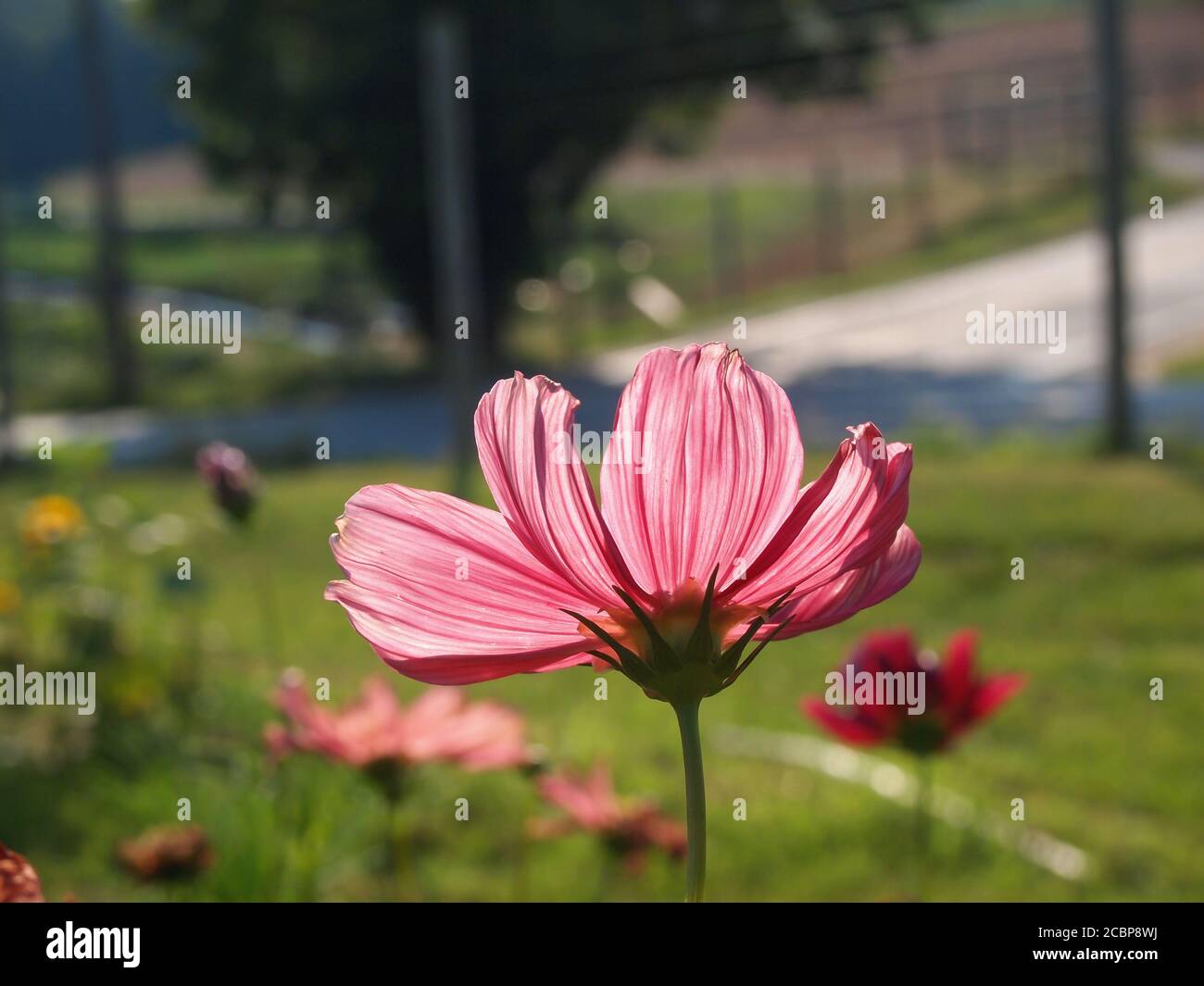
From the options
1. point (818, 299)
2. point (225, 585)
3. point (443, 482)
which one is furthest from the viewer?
point (818, 299)

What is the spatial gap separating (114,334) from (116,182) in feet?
4.09

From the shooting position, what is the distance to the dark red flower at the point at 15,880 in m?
0.27

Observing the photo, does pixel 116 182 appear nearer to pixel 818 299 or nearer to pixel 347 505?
pixel 818 299

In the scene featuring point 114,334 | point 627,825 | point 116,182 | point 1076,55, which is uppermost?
point 1076,55

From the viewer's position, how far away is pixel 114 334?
8.64 metres

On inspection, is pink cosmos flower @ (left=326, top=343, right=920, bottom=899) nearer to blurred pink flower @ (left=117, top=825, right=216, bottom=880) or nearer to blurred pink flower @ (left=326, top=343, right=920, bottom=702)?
blurred pink flower @ (left=326, top=343, right=920, bottom=702)

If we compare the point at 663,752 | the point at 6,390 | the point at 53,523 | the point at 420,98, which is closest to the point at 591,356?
the point at 420,98

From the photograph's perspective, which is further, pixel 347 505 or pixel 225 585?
pixel 225 585

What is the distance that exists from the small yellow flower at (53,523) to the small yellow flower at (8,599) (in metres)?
0.13

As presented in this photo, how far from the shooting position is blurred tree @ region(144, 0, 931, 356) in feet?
27.2

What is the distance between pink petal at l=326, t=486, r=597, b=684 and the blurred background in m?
0.42

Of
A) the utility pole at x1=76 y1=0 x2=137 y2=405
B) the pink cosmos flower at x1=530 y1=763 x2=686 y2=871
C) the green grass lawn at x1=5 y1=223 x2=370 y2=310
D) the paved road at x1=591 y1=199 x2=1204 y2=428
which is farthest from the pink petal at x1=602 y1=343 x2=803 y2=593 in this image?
the green grass lawn at x1=5 y1=223 x2=370 y2=310

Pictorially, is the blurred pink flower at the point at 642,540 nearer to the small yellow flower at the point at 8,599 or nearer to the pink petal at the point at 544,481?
the pink petal at the point at 544,481

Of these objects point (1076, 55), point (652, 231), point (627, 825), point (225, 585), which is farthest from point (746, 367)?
point (652, 231)
